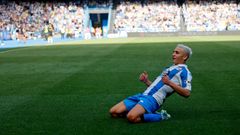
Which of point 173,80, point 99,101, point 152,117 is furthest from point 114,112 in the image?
point 99,101

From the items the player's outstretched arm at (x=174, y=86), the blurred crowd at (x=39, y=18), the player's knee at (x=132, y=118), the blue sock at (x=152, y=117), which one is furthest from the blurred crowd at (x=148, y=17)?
the player's knee at (x=132, y=118)

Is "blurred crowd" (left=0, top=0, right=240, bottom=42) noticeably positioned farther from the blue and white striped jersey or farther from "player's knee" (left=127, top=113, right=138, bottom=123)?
"player's knee" (left=127, top=113, right=138, bottom=123)

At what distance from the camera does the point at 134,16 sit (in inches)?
2313

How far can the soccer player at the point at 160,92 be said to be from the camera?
24.1 feet

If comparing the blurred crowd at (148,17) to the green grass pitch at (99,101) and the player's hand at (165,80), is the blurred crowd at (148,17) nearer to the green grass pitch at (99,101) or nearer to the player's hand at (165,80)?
the green grass pitch at (99,101)

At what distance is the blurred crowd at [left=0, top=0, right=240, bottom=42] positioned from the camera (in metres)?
54.9

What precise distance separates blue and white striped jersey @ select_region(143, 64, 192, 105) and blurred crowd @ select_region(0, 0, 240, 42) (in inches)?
1818

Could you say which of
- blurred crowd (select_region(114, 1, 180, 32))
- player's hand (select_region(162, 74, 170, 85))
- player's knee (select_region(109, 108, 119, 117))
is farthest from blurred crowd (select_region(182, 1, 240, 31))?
player's hand (select_region(162, 74, 170, 85))

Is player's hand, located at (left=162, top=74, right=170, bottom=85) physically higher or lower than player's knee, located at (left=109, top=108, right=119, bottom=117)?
higher

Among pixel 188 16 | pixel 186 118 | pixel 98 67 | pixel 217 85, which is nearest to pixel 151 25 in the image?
pixel 188 16

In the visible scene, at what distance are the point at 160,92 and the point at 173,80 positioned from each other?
309 millimetres

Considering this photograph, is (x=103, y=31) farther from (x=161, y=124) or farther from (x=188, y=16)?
(x=161, y=124)

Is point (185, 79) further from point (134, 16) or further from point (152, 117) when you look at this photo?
point (134, 16)

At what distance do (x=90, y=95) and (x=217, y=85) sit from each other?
349 cm
